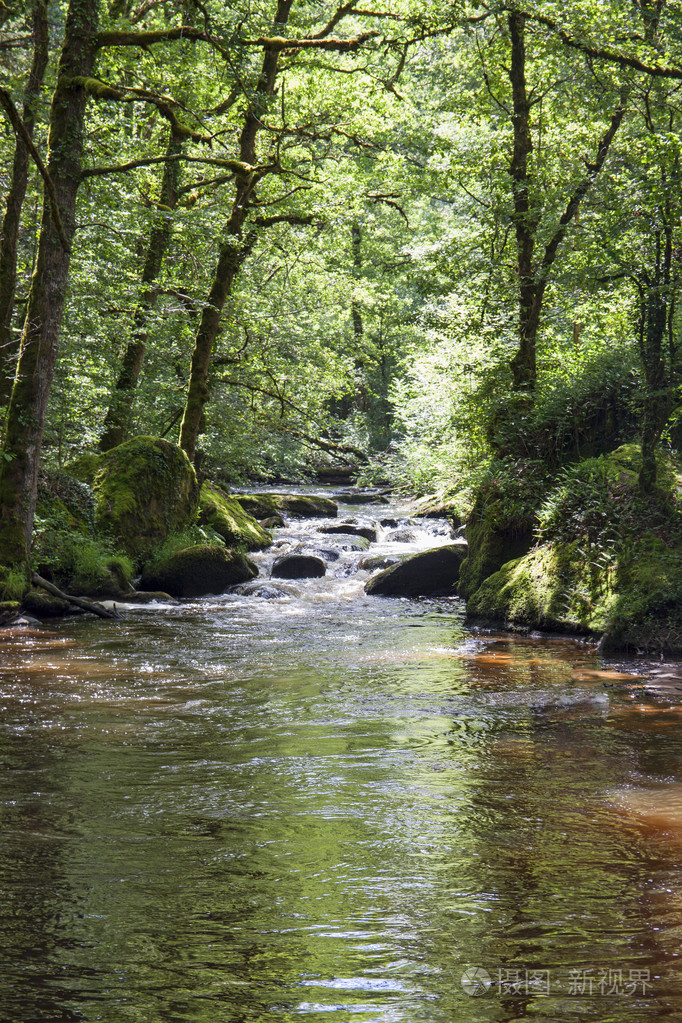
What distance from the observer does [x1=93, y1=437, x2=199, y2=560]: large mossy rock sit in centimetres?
1419

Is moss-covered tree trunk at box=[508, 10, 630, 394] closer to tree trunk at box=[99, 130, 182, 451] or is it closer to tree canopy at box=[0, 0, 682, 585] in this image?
tree canopy at box=[0, 0, 682, 585]

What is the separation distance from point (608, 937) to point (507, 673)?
508 cm

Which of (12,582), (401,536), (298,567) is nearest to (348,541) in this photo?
(401,536)

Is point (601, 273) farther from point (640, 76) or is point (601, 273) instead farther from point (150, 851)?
point (150, 851)

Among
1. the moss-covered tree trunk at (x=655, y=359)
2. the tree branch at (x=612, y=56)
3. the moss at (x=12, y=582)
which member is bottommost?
the moss at (x=12, y=582)

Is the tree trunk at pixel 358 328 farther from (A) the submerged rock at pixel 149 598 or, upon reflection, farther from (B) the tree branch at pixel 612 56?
(B) the tree branch at pixel 612 56

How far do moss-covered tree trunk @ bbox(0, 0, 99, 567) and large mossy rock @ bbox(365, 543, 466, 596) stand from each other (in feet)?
19.8

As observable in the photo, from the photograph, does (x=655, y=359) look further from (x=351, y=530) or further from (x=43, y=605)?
(x=351, y=530)

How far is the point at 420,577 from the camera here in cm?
1404

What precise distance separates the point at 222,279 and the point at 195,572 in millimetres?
6041

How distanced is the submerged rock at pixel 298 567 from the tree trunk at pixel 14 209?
562 cm

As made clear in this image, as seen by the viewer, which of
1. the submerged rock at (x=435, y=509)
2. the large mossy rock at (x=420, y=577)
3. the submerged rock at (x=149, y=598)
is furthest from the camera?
the submerged rock at (x=435, y=509)

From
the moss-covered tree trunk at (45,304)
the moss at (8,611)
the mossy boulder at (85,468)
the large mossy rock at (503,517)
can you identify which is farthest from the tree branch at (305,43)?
the mossy boulder at (85,468)

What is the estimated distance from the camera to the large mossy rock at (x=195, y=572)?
13.6 meters
